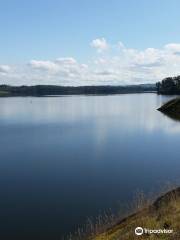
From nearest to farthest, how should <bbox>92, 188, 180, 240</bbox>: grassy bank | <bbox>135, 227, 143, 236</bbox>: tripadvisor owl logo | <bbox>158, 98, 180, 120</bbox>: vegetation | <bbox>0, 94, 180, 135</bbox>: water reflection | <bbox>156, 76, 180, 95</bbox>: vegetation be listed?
<bbox>92, 188, 180, 240</bbox>: grassy bank → <bbox>135, 227, 143, 236</bbox>: tripadvisor owl logo → <bbox>0, 94, 180, 135</bbox>: water reflection → <bbox>158, 98, 180, 120</bbox>: vegetation → <bbox>156, 76, 180, 95</bbox>: vegetation

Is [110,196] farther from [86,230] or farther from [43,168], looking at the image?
[43,168]

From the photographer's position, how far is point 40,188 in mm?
24594

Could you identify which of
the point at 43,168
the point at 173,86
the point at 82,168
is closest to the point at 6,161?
the point at 43,168

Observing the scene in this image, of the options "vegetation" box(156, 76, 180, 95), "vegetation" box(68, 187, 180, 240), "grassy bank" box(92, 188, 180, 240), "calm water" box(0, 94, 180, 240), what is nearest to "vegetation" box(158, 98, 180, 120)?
"calm water" box(0, 94, 180, 240)

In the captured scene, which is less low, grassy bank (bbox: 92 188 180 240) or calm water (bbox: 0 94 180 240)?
grassy bank (bbox: 92 188 180 240)

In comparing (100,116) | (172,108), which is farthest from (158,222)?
(172,108)

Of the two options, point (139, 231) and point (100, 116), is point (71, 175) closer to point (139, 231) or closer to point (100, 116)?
point (139, 231)

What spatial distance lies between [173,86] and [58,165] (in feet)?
542

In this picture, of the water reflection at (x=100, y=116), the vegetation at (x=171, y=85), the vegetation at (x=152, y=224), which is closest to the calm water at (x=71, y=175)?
the vegetation at (x=152, y=224)

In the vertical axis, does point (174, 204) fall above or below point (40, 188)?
above

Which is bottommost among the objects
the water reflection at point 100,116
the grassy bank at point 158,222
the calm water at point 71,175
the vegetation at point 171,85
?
the calm water at point 71,175

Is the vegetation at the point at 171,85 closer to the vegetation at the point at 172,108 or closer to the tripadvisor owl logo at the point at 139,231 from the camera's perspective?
the vegetation at the point at 172,108

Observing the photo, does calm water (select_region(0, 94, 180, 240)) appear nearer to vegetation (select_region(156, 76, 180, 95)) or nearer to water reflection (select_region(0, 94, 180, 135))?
water reflection (select_region(0, 94, 180, 135))

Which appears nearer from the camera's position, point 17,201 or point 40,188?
point 17,201
